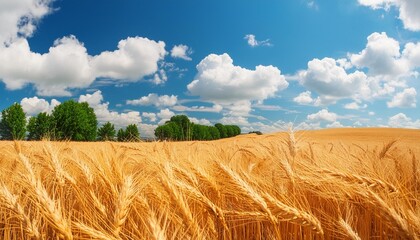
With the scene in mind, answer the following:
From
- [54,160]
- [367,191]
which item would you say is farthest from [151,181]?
[367,191]

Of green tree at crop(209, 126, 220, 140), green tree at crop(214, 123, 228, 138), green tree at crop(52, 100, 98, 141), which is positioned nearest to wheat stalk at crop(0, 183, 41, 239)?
green tree at crop(52, 100, 98, 141)

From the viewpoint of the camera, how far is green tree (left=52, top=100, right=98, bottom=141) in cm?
5032

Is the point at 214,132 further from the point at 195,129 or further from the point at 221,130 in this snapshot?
the point at 195,129

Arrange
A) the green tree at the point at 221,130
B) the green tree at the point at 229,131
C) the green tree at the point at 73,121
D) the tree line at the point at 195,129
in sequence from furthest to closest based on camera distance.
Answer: the green tree at the point at 229,131 → the green tree at the point at 221,130 → the tree line at the point at 195,129 → the green tree at the point at 73,121

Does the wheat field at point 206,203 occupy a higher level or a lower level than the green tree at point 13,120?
lower

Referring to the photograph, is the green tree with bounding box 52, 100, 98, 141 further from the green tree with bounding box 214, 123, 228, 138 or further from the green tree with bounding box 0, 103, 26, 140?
the green tree with bounding box 214, 123, 228, 138

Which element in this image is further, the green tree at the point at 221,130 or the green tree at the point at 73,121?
the green tree at the point at 221,130

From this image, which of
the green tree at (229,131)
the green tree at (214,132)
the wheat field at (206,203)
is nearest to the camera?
the wheat field at (206,203)

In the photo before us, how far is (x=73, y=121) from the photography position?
51250 mm

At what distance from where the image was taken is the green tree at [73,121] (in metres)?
50.3

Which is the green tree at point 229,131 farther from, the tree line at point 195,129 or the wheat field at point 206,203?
the wheat field at point 206,203

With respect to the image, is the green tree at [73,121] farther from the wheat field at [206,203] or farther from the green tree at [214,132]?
the wheat field at [206,203]

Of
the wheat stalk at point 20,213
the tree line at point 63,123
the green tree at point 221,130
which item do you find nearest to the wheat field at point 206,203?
the wheat stalk at point 20,213

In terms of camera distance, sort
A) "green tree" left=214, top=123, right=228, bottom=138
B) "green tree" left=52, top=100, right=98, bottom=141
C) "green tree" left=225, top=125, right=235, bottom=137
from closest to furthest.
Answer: "green tree" left=52, top=100, right=98, bottom=141 < "green tree" left=214, top=123, right=228, bottom=138 < "green tree" left=225, top=125, right=235, bottom=137
